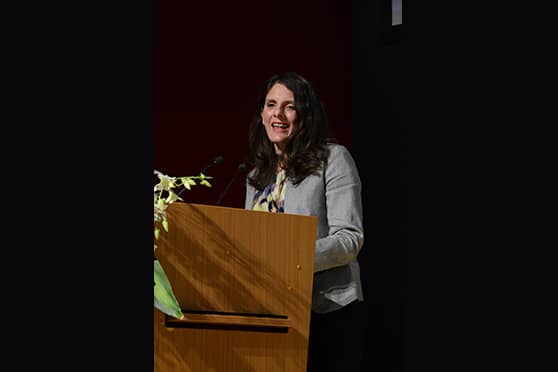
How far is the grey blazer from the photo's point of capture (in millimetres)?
1833

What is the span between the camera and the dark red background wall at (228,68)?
343 cm

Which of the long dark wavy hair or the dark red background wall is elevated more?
the dark red background wall

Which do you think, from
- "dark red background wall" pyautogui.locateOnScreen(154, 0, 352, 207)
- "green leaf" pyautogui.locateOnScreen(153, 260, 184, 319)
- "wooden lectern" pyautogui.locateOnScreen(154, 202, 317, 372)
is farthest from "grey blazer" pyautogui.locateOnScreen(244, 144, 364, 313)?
"dark red background wall" pyautogui.locateOnScreen(154, 0, 352, 207)

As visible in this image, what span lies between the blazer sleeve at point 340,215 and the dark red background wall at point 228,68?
1486 millimetres

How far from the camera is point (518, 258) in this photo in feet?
4.07

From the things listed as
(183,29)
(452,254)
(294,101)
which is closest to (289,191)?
(294,101)

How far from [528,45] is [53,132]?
767 millimetres

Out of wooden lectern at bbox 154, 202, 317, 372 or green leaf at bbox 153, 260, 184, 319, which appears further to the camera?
wooden lectern at bbox 154, 202, 317, 372

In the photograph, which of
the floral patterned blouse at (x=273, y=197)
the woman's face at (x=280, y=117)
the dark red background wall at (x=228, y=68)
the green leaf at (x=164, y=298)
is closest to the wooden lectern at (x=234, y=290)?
the green leaf at (x=164, y=298)

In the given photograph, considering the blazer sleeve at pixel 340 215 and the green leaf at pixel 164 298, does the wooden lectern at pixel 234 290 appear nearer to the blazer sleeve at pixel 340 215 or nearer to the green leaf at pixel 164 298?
the green leaf at pixel 164 298

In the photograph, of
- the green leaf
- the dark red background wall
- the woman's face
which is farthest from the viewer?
the dark red background wall

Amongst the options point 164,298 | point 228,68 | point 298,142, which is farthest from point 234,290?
point 228,68

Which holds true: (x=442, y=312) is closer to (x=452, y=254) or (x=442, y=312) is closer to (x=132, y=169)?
(x=452, y=254)

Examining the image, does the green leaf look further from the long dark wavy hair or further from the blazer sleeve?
the long dark wavy hair
